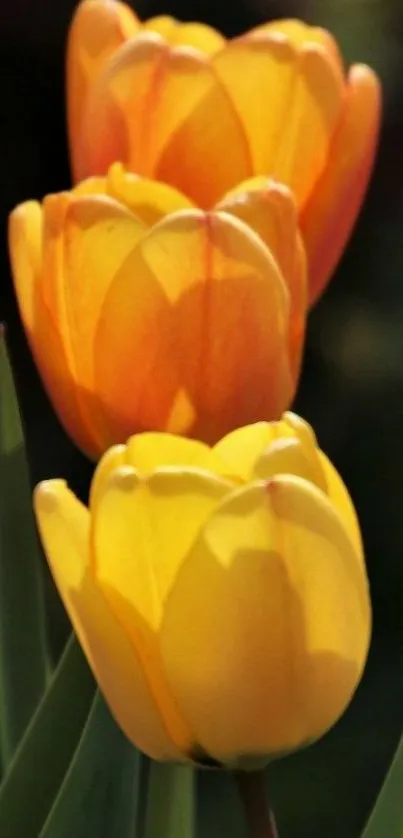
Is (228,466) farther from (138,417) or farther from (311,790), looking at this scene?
(311,790)

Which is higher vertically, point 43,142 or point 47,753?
point 43,142

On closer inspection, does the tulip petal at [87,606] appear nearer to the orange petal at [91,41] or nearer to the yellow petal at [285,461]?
the yellow petal at [285,461]

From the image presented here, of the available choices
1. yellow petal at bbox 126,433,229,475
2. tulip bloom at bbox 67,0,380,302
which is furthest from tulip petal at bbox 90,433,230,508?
tulip bloom at bbox 67,0,380,302

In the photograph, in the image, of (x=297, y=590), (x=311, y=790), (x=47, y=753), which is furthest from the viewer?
(x=311, y=790)

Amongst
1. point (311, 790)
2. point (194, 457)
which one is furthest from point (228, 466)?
point (311, 790)

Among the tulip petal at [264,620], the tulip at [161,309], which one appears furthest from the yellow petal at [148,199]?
the tulip petal at [264,620]

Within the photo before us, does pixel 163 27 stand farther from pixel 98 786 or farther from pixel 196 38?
pixel 98 786
